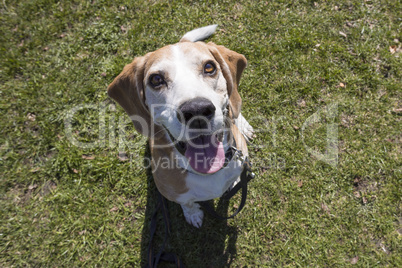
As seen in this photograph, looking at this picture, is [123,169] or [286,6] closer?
[123,169]

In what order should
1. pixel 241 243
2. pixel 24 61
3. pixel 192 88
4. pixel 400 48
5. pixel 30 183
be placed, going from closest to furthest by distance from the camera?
pixel 192 88 → pixel 241 243 → pixel 30 183 → pixel 400 48 → pixel 24 61

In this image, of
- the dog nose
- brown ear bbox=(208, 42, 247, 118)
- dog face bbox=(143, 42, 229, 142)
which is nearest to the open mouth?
dog face bbox=(143, 42, 229, 142)

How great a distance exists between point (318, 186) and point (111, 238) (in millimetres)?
3783

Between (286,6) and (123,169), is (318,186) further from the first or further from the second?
(286,6)

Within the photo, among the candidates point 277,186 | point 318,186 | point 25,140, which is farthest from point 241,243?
point 25,140

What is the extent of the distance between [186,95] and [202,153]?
2.33 ft

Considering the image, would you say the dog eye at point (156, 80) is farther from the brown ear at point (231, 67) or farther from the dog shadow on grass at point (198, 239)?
the dog shadow on grass at point (198, 239)

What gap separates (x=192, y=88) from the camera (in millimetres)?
2508

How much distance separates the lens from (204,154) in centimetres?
284

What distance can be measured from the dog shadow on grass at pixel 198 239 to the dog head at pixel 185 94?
1952mm

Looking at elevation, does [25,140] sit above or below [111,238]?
above

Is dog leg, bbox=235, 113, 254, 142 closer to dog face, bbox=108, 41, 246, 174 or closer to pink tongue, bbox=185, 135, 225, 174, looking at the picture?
dog face, bbox=108, 41, 246, 174

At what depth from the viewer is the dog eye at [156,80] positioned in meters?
2.76

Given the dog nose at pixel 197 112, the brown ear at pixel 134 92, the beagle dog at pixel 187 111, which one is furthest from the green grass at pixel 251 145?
the dog nose at pixel 197 112
